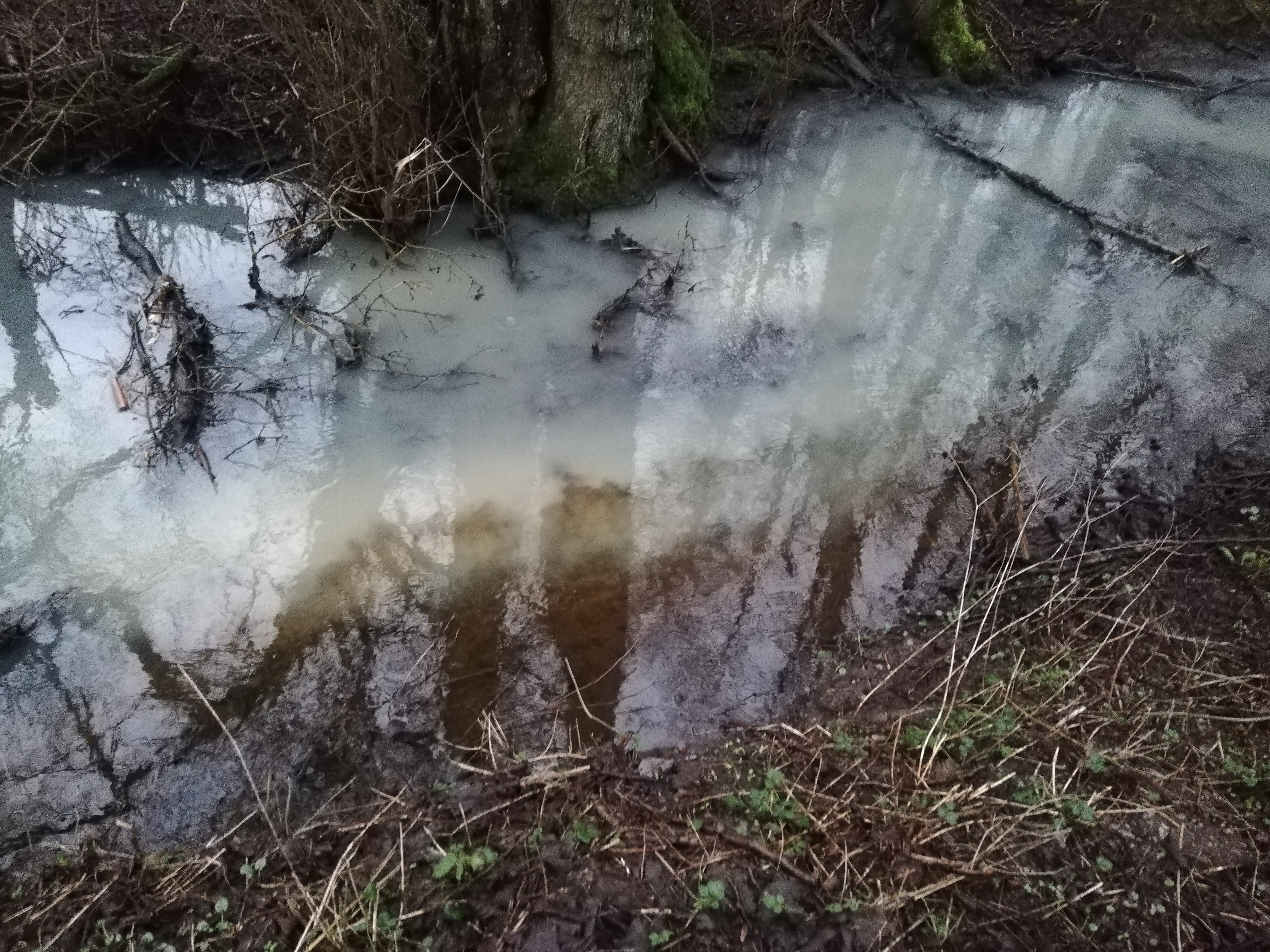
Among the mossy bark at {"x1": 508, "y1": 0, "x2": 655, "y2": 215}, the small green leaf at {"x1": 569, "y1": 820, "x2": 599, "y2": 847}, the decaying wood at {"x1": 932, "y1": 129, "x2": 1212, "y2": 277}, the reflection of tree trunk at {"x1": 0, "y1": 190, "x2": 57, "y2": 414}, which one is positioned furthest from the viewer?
the decaying wood at {"x1": 932, "y1": 129, "x2": 1212, "y2": 277}

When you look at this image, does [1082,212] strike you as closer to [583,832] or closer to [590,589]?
[590,589]

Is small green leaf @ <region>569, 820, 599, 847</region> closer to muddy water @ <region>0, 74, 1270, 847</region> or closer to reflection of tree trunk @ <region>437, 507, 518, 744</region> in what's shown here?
muddy water @ <region>0, 74, 1270, 847</region>

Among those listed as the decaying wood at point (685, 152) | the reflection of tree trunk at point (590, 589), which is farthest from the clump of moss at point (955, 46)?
the reflection of tree trunk at point (590, 589)

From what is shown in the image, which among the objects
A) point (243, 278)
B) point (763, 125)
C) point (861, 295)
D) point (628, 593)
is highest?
point (763, 125)

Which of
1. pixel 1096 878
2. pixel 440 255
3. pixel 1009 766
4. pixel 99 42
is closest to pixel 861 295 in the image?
pixel 440 255

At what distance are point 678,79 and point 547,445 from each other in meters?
3.51

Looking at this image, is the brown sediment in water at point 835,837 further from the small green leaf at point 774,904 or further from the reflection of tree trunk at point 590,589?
the reflection of tree trunk at point 590,589

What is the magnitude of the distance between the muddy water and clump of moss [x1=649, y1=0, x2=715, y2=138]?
0.43 meters

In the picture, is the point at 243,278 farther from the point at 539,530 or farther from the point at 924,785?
the point at 924,785

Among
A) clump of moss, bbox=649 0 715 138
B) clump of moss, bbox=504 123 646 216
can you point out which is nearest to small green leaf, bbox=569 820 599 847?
clump of moss, bbox=504 123 646 216

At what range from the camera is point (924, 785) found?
2.82 metres

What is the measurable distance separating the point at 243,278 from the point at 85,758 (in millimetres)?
3104

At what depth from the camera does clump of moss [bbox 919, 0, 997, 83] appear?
25.1 ft

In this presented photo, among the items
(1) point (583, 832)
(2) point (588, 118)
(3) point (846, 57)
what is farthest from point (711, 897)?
(3) point (846, 57)
